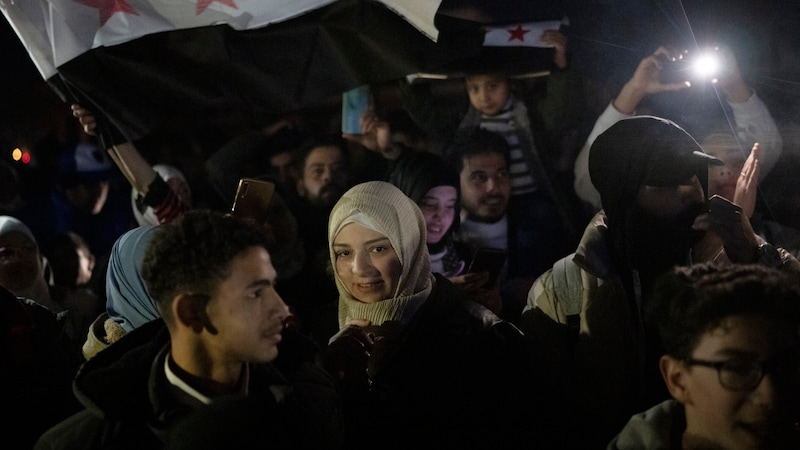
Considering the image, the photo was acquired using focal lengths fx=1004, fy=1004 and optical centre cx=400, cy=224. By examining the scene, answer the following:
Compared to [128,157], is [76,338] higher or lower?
lower

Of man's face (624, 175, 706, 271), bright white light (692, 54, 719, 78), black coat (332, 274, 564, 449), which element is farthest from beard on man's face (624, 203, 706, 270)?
bright white light (692, 54, 719, 78)

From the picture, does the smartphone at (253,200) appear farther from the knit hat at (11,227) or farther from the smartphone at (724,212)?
the knit hat at (11,227)

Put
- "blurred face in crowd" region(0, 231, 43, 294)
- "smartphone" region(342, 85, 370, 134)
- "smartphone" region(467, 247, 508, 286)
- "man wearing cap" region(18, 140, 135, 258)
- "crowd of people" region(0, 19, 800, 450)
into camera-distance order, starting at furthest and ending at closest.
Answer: "man wearing cap" region(18, 140, 135, 258), "smartphone" region(342, 85, 370, 134), "blurred face in crowd" region(0, 231, 43, 294), "smartphone" region(467, 247, 508, 286), "crowd of people" region(0, 19, 800, 450)

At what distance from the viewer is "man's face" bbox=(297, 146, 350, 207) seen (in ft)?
17.1

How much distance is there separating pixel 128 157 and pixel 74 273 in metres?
1.11

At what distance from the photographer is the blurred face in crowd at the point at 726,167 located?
4.29 metres

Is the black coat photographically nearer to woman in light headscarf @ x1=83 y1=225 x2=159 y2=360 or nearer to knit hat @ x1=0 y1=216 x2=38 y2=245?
woman in light headscarf @ x1=83 y1=225 x2=159 y2=360

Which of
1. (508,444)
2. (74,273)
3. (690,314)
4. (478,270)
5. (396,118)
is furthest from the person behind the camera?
(74,273)

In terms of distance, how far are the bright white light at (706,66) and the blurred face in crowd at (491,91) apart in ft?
2.96

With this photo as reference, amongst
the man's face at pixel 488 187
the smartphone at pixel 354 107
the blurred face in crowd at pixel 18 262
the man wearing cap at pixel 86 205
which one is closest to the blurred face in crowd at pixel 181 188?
the man wearing cap at pixel 86 205

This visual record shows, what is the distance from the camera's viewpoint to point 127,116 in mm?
4816

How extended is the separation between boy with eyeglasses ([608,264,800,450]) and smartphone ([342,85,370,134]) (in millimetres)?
2614

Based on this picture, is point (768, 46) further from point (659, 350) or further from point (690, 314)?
point (690, 314)

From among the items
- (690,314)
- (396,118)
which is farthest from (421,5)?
(690,314)
